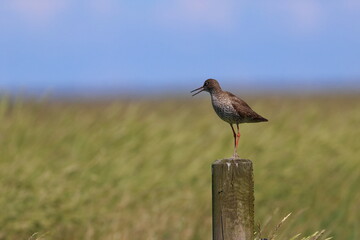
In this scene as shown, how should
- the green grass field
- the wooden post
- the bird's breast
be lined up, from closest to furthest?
the wooden post, the bird's breast, the green grass field

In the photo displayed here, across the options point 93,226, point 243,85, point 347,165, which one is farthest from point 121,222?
point 243,85

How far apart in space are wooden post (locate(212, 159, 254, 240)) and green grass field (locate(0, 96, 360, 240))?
2.50m

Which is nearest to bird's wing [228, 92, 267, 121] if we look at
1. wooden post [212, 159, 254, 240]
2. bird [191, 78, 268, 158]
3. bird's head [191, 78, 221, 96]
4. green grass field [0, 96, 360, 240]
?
bird [191, 78, 268, 158]

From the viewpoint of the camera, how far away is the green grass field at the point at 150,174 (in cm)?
752

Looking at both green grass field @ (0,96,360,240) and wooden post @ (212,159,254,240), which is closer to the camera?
wooden post @ (212,159,254,240)

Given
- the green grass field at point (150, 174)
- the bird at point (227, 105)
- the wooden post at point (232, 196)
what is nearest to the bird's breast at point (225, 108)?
the bird at point (227, 105)

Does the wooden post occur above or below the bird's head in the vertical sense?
below

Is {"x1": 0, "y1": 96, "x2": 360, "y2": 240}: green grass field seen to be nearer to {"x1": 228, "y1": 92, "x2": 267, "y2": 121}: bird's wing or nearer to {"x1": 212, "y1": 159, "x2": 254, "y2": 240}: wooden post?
{"x1": 228, "y1": 92, "x2": 267, "y2": 121}: bird's wing

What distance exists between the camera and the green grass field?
24.7 ft

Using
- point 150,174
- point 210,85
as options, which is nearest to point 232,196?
point 210,85

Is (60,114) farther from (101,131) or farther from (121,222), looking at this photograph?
(121,222)

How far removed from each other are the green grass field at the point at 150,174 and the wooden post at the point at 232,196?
2502 mm

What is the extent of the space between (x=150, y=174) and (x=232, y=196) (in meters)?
4.66

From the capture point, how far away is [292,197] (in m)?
9.55
